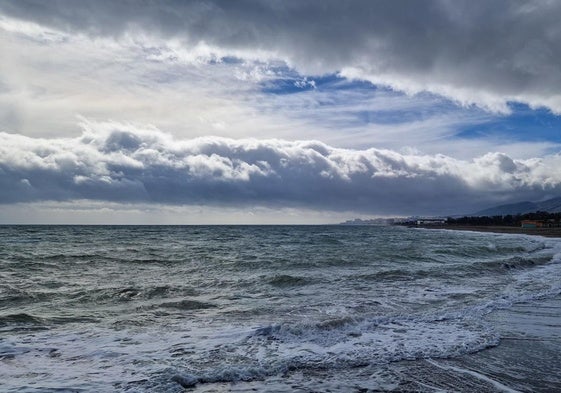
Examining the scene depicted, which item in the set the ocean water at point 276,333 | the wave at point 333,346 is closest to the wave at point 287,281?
the ocean water at point 276,333

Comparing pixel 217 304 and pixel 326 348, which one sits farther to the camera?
pixel 217 304

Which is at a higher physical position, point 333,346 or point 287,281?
point 333,346

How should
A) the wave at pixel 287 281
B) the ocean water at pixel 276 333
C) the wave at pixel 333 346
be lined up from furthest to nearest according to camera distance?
the wave at pixel 287 281, the wave at pixel 333 346, the ocean water at pixel 276 333

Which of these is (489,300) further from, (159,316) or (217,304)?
(159,316)

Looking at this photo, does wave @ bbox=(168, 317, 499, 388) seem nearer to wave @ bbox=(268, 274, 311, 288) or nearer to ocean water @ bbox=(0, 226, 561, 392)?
ocean water @ bbox=(0, 226, 561, 392)

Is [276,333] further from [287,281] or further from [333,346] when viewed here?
[287,281]

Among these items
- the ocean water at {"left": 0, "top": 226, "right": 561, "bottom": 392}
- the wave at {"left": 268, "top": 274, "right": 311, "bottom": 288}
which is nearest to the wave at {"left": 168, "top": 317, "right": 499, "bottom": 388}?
the ocean water at {"left": 0, "top": 226, "right": 561, "bottom": 392}

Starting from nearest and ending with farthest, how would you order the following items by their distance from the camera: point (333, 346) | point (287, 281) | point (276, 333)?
point (333, 346) → point (276, 333) → point (287, 281)

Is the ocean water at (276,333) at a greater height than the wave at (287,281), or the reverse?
the ocean water at (276,333)

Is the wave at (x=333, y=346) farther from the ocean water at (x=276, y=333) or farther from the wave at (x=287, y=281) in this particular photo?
the wave at (x=287, y=281)

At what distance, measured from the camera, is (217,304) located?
14555 mm

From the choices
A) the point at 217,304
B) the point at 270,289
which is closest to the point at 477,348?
the point at 217,304

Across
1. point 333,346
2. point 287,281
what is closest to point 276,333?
point 333,346

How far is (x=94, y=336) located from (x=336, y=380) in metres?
6.51
